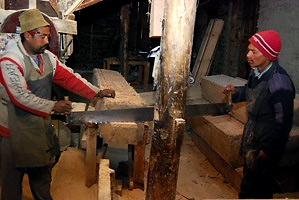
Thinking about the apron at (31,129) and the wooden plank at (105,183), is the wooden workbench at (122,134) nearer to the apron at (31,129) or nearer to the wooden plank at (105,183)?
the wooden plank at (105,183)

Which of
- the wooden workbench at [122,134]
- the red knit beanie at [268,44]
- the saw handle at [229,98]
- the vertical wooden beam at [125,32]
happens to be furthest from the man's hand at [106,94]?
the vertical wooden beam at [125,32]

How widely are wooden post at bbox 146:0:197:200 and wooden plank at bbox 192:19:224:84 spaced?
683 cm

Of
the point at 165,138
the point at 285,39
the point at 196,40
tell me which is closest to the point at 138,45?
the point at 196,40

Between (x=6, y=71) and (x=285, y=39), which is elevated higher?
(x=285, y=39)

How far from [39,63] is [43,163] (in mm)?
987

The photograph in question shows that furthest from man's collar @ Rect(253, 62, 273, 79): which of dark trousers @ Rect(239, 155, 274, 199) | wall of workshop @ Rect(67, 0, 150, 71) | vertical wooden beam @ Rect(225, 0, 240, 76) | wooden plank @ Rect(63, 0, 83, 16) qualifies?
wall of workshop @ Rect(67, 0, 150, 71)

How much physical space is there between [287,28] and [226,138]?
3495 mm

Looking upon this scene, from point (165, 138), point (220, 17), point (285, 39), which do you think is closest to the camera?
point (165, 138)

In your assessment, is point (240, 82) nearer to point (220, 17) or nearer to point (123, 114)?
point (123, 114)

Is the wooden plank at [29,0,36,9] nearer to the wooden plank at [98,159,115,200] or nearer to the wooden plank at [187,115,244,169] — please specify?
the wooden plank at [98,159,115,200]

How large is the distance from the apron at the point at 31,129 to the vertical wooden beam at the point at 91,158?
23.9 inches

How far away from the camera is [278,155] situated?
277 centimetres

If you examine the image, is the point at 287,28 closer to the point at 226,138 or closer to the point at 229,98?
the point at 226,138

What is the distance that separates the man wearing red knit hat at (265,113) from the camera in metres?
2.63
